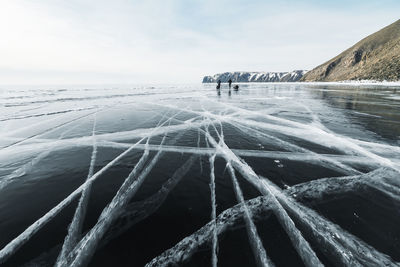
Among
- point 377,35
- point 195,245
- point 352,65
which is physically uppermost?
point 377,35

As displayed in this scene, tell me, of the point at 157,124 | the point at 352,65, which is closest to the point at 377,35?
the point at 352,65

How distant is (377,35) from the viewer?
483 feet

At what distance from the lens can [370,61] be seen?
362ft

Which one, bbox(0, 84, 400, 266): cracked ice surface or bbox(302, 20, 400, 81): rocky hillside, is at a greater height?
bbox(302, 20, 400, 81): rocky hillside

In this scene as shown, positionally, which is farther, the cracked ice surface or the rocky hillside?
the rocky hillside

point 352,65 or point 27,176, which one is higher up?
point 352,65

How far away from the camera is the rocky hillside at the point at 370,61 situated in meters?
84.2

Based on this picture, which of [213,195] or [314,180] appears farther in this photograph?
[314,180]

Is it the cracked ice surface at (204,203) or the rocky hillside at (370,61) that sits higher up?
the rocky hillside at (370,61)

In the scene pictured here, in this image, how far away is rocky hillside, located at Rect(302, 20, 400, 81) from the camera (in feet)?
276

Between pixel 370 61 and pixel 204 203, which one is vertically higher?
pixel 370 61

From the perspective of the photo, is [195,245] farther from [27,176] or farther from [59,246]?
[27,176]

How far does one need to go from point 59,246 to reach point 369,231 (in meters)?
5.66

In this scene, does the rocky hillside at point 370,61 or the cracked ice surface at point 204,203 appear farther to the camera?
the rocky hillside at point 370,61
